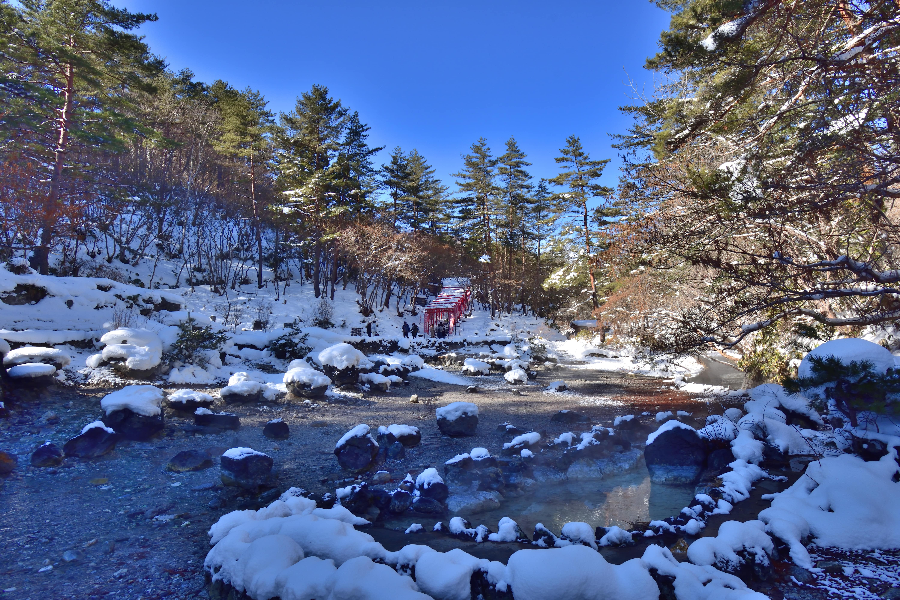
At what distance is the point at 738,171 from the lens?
14.0 feet

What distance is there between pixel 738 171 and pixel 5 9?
801 inches

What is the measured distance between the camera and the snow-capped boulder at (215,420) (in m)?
7.57

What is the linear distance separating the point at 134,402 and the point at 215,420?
1339 millimetres

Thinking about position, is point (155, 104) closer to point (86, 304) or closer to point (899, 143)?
point (86, 304)

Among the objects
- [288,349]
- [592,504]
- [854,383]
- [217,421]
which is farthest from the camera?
[288,349]

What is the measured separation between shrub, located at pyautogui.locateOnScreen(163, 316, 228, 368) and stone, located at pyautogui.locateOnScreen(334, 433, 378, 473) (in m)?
6.99

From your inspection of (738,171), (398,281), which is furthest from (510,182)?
(738,171)

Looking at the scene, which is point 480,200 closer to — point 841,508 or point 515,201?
point 515,201

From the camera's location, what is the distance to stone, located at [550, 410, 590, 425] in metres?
9.29

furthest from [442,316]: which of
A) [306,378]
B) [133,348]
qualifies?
[133,348]

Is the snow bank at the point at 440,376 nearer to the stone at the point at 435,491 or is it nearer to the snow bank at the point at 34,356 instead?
the stone at the point at 435,491

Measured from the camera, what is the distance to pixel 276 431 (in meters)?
7.55

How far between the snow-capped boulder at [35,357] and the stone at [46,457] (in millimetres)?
3681

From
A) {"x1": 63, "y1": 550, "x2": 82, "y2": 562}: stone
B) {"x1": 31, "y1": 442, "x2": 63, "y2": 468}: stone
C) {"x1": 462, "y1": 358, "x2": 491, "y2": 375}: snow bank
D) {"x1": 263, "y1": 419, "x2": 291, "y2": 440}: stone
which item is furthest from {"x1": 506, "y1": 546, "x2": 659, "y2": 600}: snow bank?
{"x1": 462, "y1": 358, "x2": 491, "y2": 375}: snow bank
